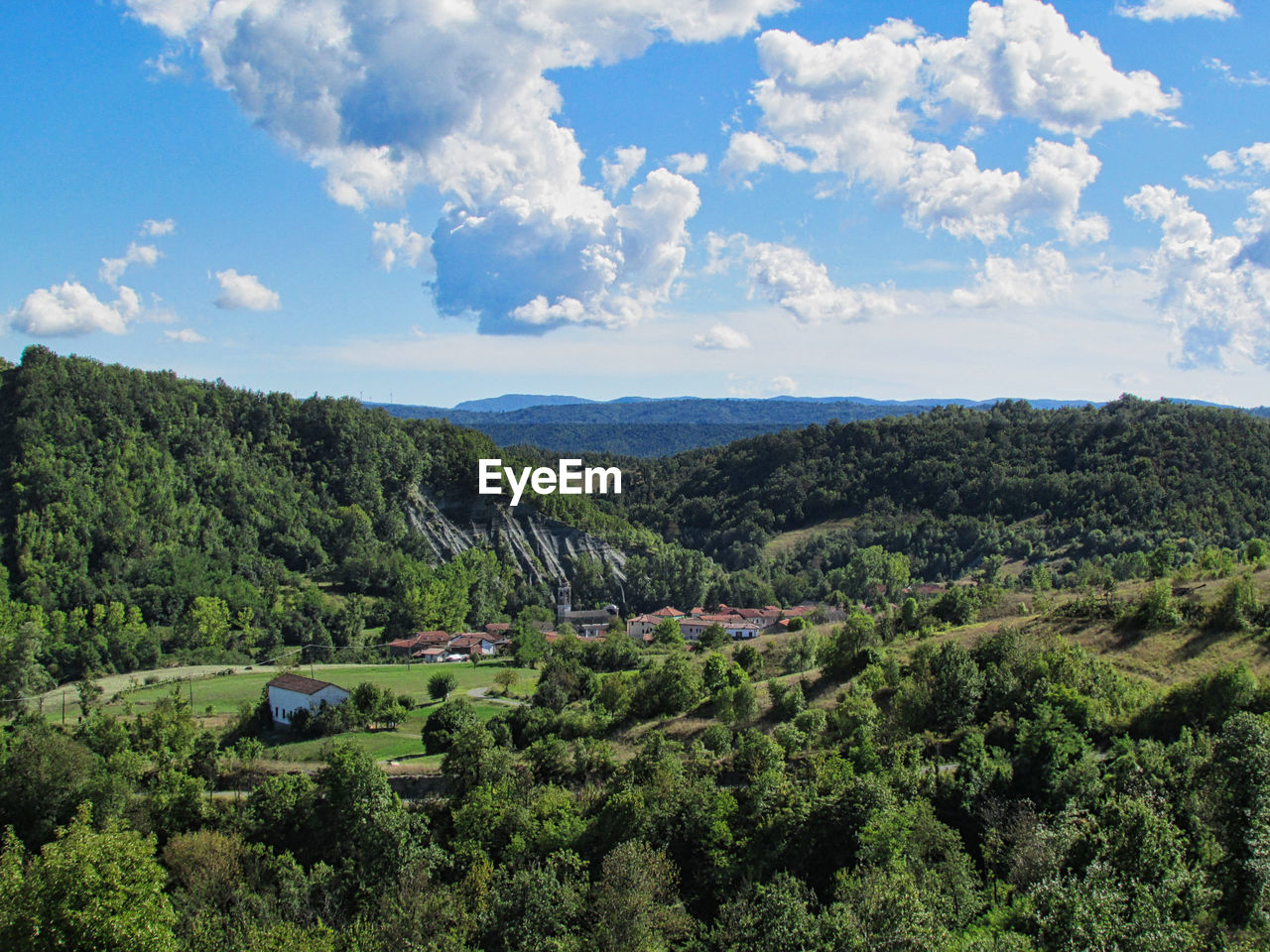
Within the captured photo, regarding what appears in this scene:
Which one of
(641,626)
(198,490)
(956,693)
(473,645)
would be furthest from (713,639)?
(198,490)

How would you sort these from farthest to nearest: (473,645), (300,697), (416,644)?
(416,644), (473,645), (300,697)

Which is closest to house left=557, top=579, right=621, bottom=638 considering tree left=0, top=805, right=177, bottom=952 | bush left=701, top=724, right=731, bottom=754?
bush left=701, top=724, right=731, bottom=754

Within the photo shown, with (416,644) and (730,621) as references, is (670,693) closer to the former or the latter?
(416,644)

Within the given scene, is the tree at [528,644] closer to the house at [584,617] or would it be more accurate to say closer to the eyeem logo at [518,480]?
the house at [584,617]

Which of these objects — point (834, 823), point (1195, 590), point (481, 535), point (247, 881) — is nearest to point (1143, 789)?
point (834, 823)

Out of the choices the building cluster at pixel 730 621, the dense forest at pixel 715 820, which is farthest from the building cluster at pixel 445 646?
the dense forest at pixel 715 820

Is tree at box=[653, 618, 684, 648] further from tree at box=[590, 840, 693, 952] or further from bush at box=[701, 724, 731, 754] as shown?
tree at box=[590, 840, 693, 952]

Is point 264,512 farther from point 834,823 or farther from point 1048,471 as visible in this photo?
point 1048,471
